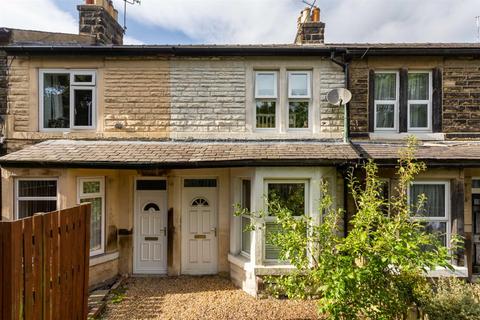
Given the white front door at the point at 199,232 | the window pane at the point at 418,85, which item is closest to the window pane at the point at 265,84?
the white front door at the point at 199,232

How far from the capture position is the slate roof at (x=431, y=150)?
646 centimetres

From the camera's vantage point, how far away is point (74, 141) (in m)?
7.48

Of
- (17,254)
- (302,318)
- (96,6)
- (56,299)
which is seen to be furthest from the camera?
(96,6)

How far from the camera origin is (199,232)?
302 inches

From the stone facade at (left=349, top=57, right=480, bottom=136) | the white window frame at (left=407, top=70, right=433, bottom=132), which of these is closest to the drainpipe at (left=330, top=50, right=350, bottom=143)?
the stone facade at (left=349, top=57, right=480, bottom=136)

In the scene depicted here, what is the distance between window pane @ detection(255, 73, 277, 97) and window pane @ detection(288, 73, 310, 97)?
456 millimetres

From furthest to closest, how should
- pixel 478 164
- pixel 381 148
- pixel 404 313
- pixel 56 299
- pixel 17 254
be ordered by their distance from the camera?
pixel 381 148, pixel 478 164, pixel 404 313, pixel 56 299, pixel 17 254

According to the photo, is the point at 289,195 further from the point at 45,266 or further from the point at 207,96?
the point at 45,266

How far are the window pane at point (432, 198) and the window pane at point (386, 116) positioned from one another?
6.02ft

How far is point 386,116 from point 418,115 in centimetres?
85

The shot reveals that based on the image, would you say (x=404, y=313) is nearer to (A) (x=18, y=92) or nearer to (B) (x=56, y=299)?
(B) (x=56, y=299)

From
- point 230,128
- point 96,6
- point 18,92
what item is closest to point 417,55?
point 230,128

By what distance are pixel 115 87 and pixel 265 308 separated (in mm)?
6460

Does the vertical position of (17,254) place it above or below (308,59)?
below
